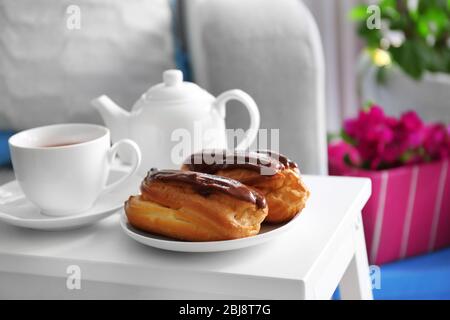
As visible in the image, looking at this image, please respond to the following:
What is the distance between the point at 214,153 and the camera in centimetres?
69

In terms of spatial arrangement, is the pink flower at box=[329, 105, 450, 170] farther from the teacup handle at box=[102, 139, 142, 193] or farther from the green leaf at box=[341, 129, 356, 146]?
the teacup handle at box=[102, 139, 142, 193]

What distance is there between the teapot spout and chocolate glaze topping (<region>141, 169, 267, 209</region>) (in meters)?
0.24

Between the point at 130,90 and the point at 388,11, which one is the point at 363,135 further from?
the point at 388,11

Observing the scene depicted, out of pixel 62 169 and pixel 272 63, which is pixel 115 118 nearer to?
pixel 62 169

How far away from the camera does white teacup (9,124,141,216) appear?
2.18 ft

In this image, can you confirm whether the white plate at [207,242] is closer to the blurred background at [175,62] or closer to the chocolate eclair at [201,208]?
the chocolate eclair at [201,208]

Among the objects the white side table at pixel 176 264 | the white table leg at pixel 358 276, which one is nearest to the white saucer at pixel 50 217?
the white side table at pixel 176 264

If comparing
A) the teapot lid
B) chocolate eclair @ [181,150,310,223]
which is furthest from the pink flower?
chocolate eclair @ [181,150,310,223]

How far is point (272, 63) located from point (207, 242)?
0.64 metres

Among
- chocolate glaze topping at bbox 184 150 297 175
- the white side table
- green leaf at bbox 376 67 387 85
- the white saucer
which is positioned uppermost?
chocolate glaze topping at bbox 184 150 297 175

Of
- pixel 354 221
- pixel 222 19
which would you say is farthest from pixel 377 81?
pixel 354 221

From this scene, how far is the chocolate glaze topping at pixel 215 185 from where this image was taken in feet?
1.96

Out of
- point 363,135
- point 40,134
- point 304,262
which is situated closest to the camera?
point 304,262
